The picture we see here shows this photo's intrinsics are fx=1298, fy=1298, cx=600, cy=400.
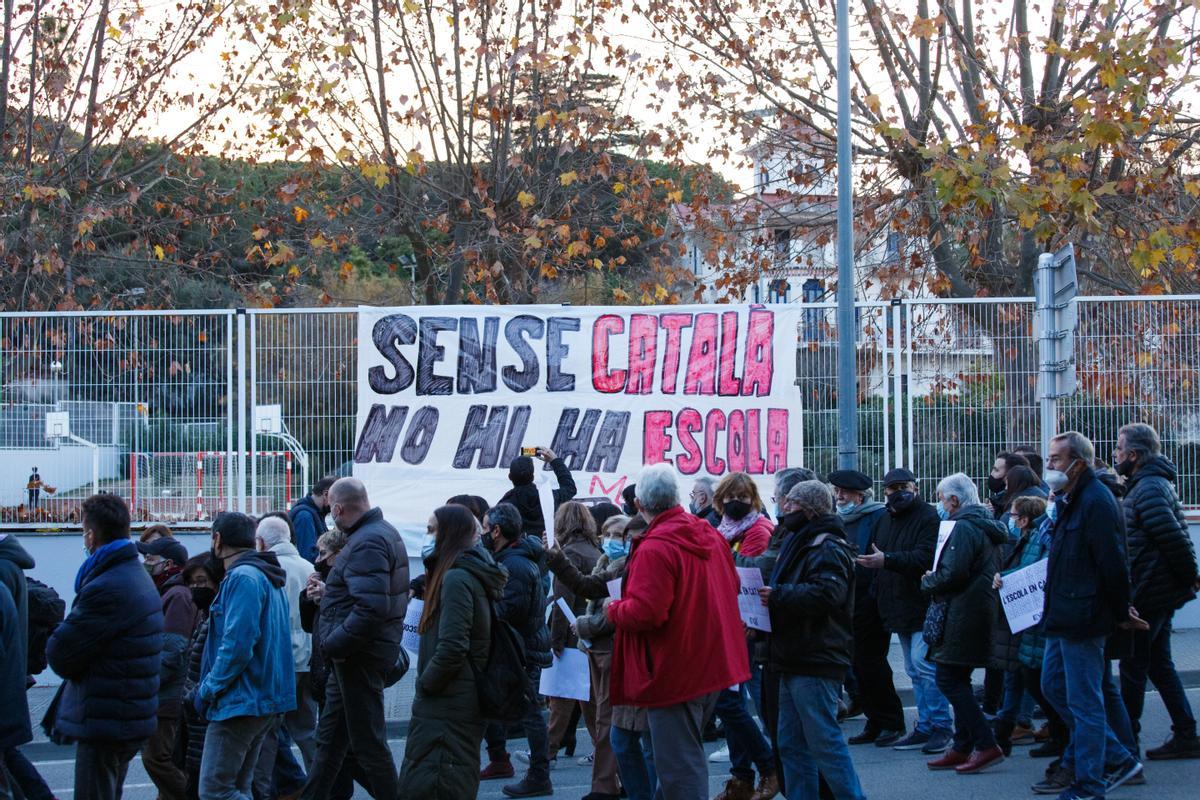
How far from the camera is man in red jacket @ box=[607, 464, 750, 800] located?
5688 millimetres

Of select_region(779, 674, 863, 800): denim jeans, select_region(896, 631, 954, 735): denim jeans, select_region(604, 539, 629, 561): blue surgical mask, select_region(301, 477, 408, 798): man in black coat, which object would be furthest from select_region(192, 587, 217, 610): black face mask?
select_region(896, 631, 954, 735): denim jeans

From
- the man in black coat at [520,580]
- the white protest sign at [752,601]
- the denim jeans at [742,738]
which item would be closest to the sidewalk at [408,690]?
the man in black coat at [520,580]

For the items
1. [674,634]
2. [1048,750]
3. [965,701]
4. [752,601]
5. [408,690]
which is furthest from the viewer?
[408,690]

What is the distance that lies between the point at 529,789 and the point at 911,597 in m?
2.76

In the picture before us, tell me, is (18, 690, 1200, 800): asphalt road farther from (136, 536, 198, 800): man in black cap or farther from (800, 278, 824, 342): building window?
(800, 278, 824, 342): building window

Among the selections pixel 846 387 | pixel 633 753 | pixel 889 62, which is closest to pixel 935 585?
pixel 633 753

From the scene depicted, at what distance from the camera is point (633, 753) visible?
633 centimetres

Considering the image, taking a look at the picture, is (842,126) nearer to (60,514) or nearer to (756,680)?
(756,680)

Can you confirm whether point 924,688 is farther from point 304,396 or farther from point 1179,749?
point 304,396

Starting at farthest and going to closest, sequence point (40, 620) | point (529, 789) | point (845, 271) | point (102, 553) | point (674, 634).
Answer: point (845, 271) → point (529, 789) → point (40, 620) → point (102, 553) → point (674, 634)

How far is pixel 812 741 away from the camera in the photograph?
6.16m

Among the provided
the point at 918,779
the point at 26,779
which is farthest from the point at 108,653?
the point at 918,779

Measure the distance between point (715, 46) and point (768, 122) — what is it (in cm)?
115

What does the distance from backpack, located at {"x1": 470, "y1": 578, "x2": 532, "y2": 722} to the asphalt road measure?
1938mm
